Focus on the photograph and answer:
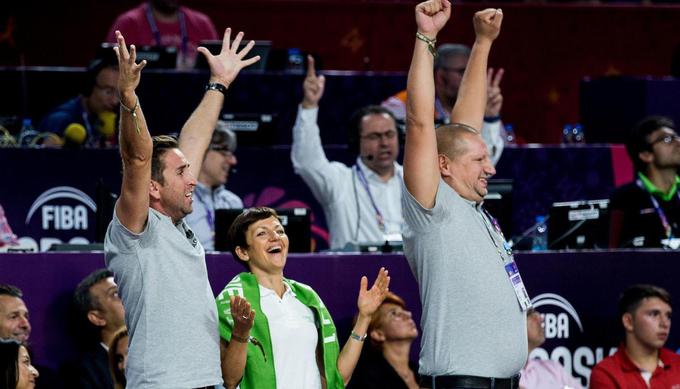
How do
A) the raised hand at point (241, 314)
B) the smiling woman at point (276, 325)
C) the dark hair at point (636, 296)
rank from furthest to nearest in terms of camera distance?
the dark hair at point (636, 296), the smiling woman at point (276, 325), the raised hand at point (241, 314)

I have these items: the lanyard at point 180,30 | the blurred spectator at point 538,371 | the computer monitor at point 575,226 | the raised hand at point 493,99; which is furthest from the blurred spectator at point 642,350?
the lanyard at point 180,30

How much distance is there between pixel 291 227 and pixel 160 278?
2.06m

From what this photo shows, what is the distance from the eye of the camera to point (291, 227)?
6.51m

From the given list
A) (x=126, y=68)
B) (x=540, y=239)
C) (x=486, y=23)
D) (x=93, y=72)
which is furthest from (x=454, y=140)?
(x=93, y=72)

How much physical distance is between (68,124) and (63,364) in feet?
8.96

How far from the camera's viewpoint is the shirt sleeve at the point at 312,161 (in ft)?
25.6

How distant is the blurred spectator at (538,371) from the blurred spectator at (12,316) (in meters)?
2.45

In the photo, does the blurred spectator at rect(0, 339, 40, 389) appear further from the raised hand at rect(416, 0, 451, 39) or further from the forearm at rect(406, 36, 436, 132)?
the raised hand at rect(416, 0, 451, 39)

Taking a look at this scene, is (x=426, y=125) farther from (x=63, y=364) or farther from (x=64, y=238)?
(x=64, y=238)

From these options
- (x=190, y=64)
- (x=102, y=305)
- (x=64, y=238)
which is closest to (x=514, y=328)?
(x=102, y=305)

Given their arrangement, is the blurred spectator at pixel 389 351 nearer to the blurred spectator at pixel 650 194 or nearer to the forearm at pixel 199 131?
the forearm at pixel 199 131

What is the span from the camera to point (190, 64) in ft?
30.4

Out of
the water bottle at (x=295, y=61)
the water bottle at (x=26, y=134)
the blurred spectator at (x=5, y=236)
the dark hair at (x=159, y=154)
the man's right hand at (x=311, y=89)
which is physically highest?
the water bottle at (x=295, y=61)

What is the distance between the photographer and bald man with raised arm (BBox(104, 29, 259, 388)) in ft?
14.3
